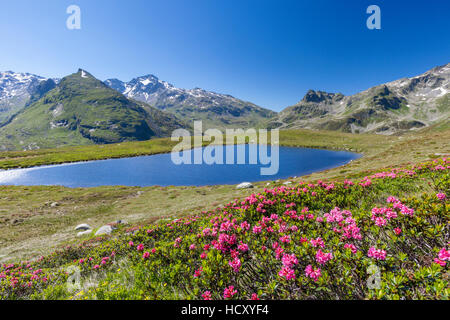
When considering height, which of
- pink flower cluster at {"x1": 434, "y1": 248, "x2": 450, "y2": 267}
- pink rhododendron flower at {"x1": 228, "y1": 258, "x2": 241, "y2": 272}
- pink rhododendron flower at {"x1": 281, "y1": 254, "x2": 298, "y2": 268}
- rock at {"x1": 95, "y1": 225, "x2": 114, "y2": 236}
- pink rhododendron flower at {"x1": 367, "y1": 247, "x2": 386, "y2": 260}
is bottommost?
rock at {"x1": 95, "y1": 225, "x2": 114, "y2": 236}

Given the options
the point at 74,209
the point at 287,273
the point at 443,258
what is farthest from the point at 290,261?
the point at 74,209

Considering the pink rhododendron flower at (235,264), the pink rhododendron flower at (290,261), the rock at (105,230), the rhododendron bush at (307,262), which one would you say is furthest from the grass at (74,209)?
the pink rhododendron flower at (290,261)

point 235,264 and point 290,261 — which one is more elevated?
point 290,261

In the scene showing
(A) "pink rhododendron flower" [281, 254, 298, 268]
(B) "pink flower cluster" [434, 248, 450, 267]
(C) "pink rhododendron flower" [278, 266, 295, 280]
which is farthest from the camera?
(A) "pink rhododendron flower" [281, 254, 298, 268]

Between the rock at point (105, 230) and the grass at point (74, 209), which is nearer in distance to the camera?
the rock at point (105, 230)

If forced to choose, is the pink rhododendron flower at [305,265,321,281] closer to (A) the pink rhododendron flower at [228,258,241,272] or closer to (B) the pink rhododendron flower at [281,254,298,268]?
(B) the pink rhododendron flower at [281,254,298,268]

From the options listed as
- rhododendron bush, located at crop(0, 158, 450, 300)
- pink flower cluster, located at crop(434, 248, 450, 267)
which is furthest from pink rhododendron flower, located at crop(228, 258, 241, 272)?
pink flower cluster, located at crop(434, 248, 450, 267)

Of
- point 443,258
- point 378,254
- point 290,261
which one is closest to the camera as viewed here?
point 443,258

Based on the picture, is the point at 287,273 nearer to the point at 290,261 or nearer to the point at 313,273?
the point at 290,261

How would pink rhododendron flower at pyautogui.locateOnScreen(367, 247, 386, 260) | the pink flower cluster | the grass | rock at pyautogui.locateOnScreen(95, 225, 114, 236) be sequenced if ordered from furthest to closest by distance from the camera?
the grass → rock at pyautogui.locateOnScreen(95, 225, 114, 236) → pink rhododendron flower at pyautogui.locateOnScreen(367, 247, 386, 260) → the pink flower cluster

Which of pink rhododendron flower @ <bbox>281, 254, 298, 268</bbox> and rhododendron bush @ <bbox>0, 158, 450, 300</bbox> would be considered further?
pink rhododendron flower @ <bbox>281, 254, 298, 268</bbox>

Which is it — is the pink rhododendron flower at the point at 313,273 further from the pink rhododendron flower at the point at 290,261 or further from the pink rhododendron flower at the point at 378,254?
the pink rhododendron flower at the point at 378,254

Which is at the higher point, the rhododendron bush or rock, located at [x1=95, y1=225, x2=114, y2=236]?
the rhododendron bush
